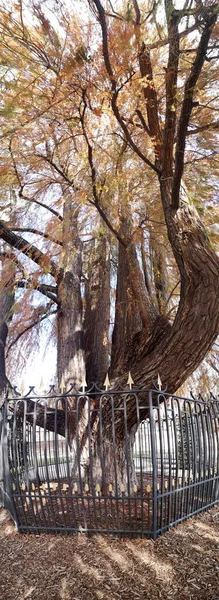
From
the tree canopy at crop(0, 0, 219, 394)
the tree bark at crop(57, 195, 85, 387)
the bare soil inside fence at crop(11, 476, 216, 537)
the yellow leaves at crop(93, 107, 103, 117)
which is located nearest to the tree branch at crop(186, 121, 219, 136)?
the tree canopy at crop(0, 0, 219, 394)

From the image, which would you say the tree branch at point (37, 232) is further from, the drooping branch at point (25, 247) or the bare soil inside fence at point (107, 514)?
the bare soil inside fence at point (107, 514)

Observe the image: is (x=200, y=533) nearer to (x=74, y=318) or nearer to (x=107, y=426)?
(x=107, y=426)

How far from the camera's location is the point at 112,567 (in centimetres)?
305

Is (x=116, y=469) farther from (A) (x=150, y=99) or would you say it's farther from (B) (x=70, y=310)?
(A) (x=150, y=99)

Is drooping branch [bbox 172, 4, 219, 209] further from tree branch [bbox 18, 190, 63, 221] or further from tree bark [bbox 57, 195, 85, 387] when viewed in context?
tree branch [bbox 18, 190, 63, 221]

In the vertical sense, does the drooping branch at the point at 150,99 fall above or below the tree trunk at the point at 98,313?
above

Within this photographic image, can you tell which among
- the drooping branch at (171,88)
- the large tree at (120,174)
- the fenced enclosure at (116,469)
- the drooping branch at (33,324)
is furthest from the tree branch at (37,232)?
the fenced enclosure at (116,469)

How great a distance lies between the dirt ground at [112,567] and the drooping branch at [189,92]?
3.05 meters

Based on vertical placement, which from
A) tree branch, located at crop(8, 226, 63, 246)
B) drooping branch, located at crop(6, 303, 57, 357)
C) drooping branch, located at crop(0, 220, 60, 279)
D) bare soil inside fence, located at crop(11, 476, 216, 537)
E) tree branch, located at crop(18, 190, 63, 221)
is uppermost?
tree branch, located at crop(18, 190, 63, 221)

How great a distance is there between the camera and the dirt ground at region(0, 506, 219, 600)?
2725 millimetres

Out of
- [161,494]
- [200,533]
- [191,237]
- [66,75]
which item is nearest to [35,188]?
[66,75]

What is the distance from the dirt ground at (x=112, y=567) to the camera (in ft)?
8.94

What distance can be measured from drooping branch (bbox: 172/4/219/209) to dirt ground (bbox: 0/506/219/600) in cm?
305

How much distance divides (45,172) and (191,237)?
2043 mm
